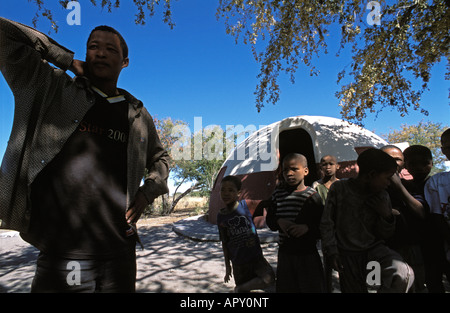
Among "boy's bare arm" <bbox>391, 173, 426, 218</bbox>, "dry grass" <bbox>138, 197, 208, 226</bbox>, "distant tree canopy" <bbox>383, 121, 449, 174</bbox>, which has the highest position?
"distant tree canopy" <bbox>383, 121, 449, 174</bbox>

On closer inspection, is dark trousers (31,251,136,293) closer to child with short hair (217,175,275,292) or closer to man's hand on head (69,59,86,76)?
man's hand on head (69,59,86,76)

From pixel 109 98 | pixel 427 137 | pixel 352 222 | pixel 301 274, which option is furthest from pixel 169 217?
pixel 427 137

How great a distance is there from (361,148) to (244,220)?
283 inches

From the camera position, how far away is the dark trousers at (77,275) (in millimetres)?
1271

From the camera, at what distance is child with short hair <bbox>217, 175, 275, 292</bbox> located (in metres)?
2.80

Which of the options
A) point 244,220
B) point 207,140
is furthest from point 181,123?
point 244,220

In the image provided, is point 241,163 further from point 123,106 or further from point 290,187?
point 123,106

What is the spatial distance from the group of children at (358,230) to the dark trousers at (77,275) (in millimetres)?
1586

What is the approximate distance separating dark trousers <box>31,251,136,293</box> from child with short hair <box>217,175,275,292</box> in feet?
5.56

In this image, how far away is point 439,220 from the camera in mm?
2475

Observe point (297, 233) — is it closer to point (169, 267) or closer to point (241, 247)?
point (241, 247)

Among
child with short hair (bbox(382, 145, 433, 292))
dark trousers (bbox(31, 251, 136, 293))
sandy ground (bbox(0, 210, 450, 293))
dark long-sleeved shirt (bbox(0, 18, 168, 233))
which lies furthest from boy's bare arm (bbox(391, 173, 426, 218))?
dark trousers (bbox(31, 251, 136, 293))

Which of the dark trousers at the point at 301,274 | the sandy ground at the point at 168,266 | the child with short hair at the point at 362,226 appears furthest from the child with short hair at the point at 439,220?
the sandy ground at the point at 168,266
